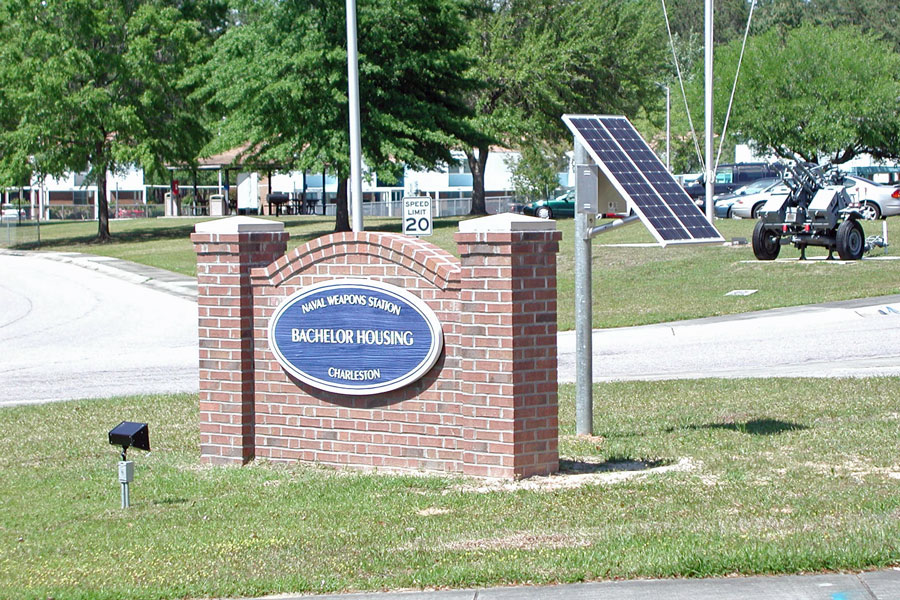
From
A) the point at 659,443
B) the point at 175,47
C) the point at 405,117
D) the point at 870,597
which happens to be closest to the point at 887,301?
the point at 659,443

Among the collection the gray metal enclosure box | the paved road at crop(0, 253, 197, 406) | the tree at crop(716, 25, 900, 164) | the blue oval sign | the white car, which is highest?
the tree at crop(716, 25, 900, 164)

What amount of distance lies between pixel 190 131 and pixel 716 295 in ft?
101

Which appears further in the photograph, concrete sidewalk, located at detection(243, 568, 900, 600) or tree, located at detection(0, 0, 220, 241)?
tree, located at detection(0, 0, 220, 241)

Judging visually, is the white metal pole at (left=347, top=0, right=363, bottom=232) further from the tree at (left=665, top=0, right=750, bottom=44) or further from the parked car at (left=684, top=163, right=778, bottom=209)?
the tree at (left=665, top=0, right=750, bottom=44)

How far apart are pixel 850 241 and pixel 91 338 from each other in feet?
51.9

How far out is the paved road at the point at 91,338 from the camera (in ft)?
48.1

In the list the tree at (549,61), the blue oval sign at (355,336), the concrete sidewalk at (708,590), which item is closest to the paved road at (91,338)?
the blue oval sign at (355,336)

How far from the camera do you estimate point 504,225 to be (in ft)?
25.2

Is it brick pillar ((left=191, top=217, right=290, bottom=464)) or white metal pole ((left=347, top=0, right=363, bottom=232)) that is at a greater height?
white metal pole ((left=347, top=0, right=363, bottom=232))

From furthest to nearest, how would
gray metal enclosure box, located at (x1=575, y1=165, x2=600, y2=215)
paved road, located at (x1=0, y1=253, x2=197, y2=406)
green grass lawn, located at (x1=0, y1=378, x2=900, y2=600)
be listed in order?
paved road, located at (x1=0, y1=253, x2=197, y2=406) → gray metal enclosure box, located at (x1=575, y1=165, x2=600, y2=215) → green grass lawn, located at (x1=0, y1=378, x2=900, y2=600)

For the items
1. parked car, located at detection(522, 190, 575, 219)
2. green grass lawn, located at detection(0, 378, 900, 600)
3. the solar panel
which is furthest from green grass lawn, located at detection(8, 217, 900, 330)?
parked car, located at detection(522, 190, 575, 219)

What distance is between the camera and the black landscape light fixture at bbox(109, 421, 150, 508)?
24.6 ft

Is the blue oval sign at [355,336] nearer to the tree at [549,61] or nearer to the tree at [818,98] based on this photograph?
the tree at [818,98]

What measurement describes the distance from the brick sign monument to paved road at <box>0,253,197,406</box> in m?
5.33
